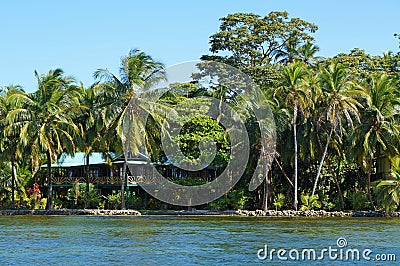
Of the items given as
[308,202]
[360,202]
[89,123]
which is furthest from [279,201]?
[89,123]

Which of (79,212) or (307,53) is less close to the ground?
(307,53)

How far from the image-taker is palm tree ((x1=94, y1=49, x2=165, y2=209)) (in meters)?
36.2

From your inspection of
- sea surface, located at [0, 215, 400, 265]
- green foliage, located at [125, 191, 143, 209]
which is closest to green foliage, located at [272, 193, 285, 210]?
green foliage, located at [125, 191, 143, 209]

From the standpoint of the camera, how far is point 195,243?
66.7ft

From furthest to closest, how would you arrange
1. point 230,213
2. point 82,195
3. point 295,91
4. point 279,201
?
1. point 82,195
2. point 279,201
3. point 230,213
4. point 295,91

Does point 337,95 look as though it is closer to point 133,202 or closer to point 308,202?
point 308,202

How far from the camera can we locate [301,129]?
3609cm

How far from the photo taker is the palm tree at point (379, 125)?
34250 millimetres

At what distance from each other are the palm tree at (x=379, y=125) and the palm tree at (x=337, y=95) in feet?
2.26

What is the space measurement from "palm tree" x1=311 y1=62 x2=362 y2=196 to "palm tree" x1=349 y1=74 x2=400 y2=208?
0.69 meters

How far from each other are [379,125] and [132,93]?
41.3ft

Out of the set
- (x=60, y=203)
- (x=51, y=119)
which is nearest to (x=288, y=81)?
(x=51, y=119)

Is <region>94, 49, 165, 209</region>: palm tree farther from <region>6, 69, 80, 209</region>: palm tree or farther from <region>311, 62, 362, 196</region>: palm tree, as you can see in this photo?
<region>311, 62, 362, 196</region>: palm tree

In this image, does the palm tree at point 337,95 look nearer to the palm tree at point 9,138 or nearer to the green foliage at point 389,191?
the green foliage at point 389,191
